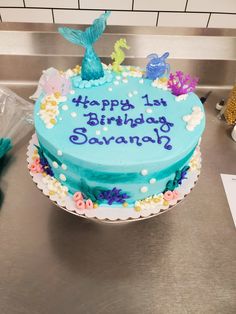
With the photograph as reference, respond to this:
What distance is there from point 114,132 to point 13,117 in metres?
0.59

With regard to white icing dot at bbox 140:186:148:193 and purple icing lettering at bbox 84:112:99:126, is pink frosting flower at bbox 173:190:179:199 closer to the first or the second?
white icing dot at bbox 140:186:148:193

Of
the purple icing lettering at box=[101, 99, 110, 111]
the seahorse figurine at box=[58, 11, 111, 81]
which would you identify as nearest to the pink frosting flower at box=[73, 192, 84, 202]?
the purple icing lettering at box=[101, 99, 110, 111]

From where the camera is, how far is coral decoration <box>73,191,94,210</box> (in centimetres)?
80

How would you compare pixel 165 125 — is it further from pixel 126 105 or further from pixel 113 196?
pixel 113 196

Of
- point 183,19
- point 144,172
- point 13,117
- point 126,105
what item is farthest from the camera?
point 183,19

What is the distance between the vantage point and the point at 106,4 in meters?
1.27

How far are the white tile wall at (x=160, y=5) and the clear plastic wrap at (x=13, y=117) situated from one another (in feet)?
1.97

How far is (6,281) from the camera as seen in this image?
34.7 inches

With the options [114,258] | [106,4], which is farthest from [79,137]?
[106,4]

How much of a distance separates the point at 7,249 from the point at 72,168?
37 cm

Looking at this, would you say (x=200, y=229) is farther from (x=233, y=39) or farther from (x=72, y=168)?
(x=233, y=39)

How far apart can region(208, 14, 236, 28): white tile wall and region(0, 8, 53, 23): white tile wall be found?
69 cm

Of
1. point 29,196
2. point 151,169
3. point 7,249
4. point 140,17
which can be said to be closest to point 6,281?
point 7,249

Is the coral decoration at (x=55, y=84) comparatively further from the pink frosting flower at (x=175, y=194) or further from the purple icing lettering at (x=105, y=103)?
the pink frosting flower at (x=175, y=194)
